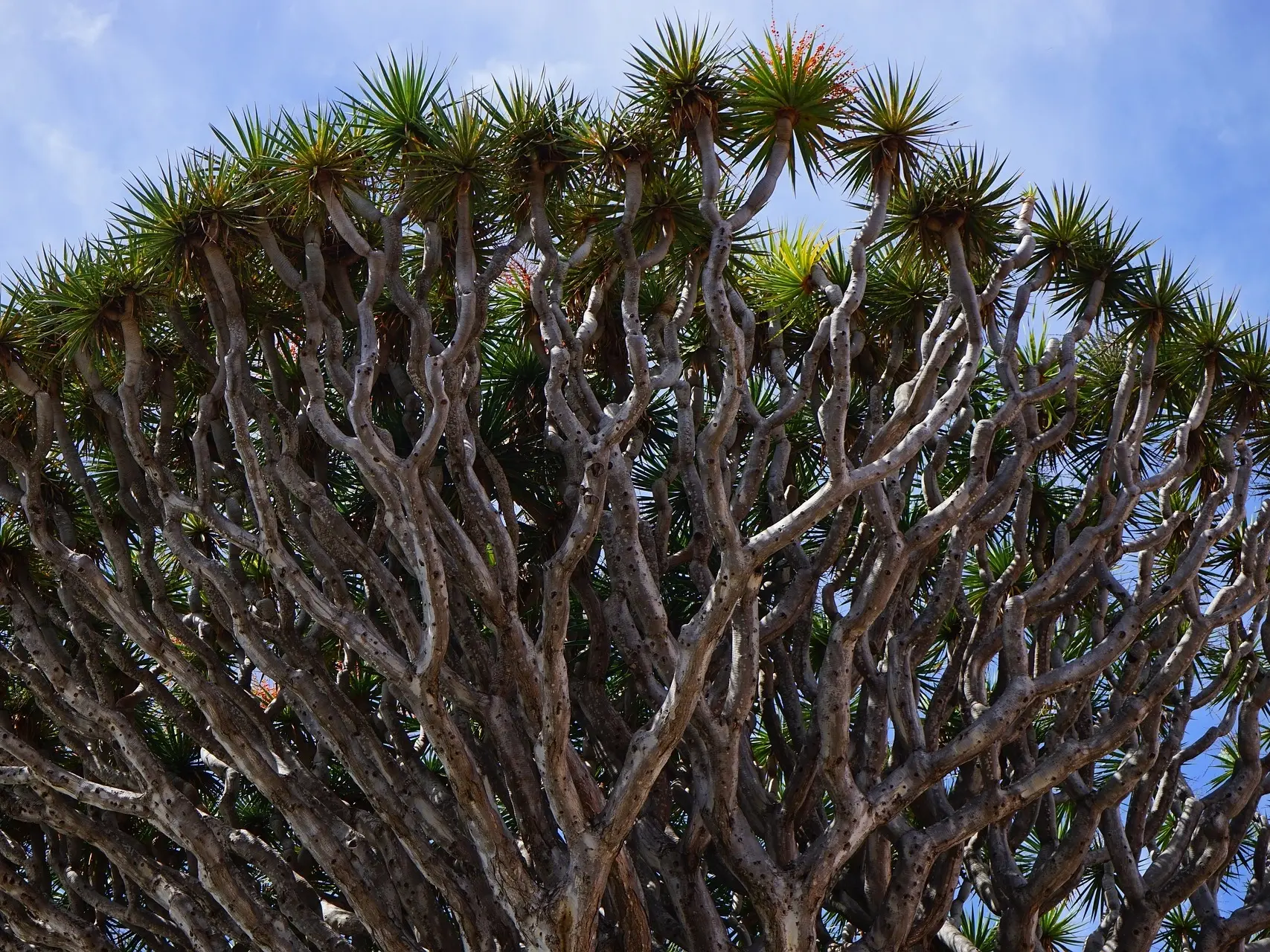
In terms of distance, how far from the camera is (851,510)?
7.57 m

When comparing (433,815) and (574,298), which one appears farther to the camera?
(574,298)

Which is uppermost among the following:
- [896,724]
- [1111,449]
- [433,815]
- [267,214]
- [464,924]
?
[267,214]

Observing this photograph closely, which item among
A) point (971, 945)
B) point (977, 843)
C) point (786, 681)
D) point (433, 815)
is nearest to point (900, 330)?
point (786, 681)

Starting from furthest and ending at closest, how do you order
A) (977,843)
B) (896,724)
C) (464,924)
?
(977,843)
(896,724)
(464,924)

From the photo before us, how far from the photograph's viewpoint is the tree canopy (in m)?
6.45

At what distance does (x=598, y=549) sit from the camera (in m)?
9.28

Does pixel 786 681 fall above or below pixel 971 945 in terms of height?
above

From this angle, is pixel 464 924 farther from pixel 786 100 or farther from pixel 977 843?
pixel 786 100

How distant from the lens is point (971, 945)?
7.49 metres

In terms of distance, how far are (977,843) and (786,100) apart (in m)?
4.27

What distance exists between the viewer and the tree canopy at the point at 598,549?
6.45m

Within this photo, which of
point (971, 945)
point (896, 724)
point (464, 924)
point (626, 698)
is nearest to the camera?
point (464, 924)

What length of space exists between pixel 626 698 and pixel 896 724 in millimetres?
2219

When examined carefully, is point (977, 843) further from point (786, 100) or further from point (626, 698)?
point (786, 100)
